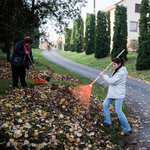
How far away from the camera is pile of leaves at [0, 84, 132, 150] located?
3336 mm

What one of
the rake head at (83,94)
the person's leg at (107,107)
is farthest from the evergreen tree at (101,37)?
the person's leg at (107,107)

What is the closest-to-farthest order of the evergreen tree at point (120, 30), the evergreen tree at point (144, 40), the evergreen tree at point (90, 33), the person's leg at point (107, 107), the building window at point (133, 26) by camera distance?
1. the person's leg at point (107, 107)
2. the evergreen tree at point (144, 40)
3. the evergreen tree at point (120, 30)
4. the evergreen tree at point (90, 33)
5. the building window at point (133, 26)

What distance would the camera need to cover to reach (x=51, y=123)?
409 cm

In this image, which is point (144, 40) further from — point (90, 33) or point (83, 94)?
point (90, 33)

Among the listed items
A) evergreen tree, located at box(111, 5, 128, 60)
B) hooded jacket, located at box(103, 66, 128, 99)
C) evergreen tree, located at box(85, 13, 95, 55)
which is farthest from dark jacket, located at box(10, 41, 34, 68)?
evergreen tree, located at box(85, 13, 95, 55)

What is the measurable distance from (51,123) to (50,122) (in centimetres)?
5

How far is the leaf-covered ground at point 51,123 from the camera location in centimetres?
334

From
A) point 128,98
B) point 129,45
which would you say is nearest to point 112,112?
point 128,98

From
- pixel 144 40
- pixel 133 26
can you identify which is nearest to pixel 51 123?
pixel 144 40

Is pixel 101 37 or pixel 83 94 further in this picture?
pixel 101 37

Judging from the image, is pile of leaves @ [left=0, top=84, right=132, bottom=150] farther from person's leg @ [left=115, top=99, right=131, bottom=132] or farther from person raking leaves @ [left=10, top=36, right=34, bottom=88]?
person raking leaves @ [left=10, top=36, right=34, bottom=88]

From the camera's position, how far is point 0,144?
294cm

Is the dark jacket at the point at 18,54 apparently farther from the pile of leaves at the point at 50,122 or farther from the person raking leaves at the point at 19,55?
the pile of leaves at the point at 50,122

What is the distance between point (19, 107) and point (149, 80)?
1092cm
